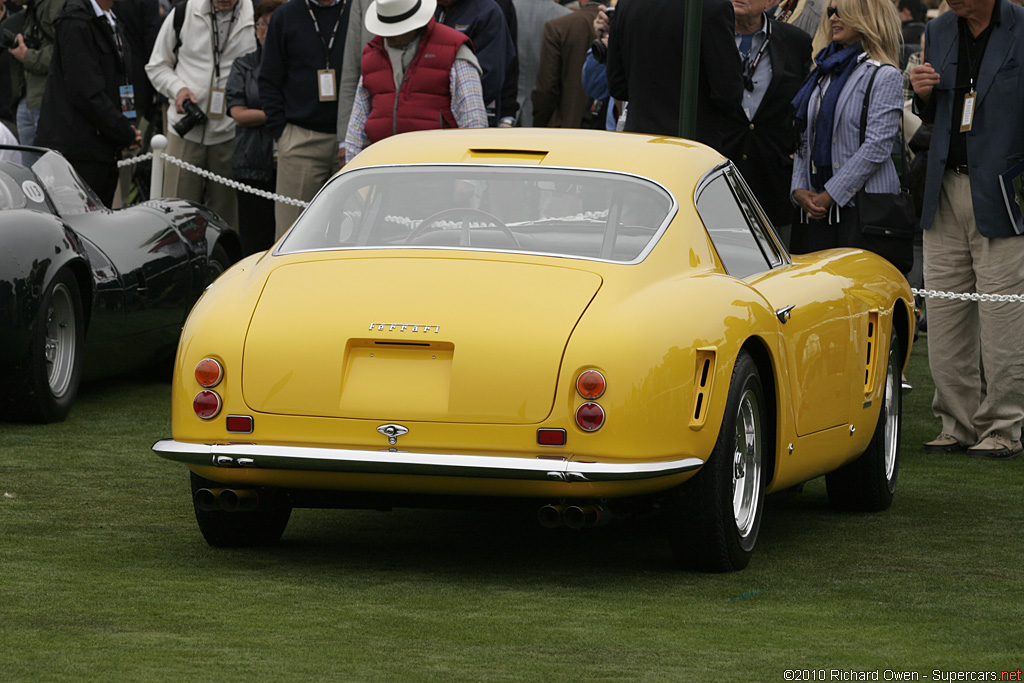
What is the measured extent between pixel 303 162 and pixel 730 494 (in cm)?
711

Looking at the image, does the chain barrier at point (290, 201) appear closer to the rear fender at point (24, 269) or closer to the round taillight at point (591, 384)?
the rear fender at point (24, 269)

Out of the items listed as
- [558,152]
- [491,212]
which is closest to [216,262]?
[558,152]

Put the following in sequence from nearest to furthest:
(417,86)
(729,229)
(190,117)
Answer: (729,229) → (417,86) → (190,117)

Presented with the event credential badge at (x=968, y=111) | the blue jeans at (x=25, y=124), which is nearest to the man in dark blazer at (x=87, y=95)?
the blue jeans at (x=25, y=124)

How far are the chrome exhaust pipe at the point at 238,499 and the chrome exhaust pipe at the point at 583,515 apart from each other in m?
1.04

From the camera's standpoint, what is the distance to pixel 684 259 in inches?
221

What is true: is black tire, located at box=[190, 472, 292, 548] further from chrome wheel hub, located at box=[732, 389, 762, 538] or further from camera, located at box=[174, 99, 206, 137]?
camera, located at box=[174, 99, 206, 137]

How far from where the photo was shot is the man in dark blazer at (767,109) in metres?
9.53

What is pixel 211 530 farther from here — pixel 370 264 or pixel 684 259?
pixel 684 259

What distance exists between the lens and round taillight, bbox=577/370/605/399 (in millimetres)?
4965

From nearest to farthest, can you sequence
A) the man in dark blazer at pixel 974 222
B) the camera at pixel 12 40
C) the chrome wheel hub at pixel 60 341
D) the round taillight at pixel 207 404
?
1. the round taillight at pixel 207 404
2. the man in dark blazer at pixel 974 222
3. the chrome wheel hub at pixel 60 341
4. the camera at pixel 12 40

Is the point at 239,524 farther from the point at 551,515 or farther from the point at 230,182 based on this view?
the point at 230,182

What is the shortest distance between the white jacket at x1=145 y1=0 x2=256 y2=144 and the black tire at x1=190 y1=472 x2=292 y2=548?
812 centimetres

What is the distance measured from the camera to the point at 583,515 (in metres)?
5.07
